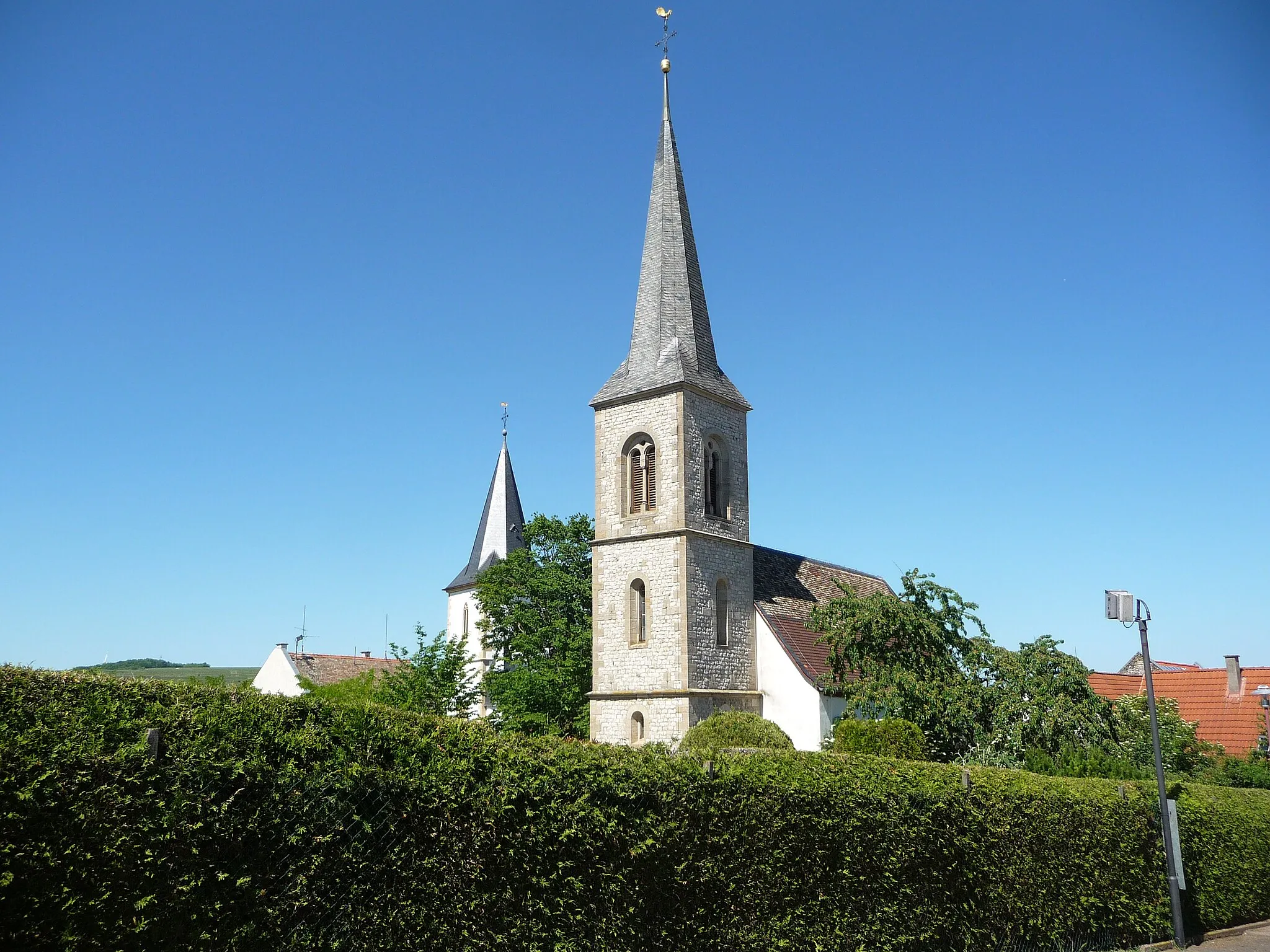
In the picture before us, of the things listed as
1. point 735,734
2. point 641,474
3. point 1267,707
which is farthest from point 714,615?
point 1267,707

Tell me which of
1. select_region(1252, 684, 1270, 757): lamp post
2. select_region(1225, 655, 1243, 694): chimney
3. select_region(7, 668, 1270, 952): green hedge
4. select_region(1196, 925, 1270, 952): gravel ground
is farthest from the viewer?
select_region(1225, 655, 1243, 694): chimney

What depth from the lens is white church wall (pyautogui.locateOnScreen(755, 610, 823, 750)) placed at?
2859 centimetres

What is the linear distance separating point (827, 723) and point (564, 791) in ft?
71.9

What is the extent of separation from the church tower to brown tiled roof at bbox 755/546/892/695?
56.8 feet

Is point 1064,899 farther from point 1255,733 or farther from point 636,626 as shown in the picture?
point 1255,733

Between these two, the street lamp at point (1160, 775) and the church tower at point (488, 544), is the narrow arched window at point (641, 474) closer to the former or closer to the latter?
the street lamp at point (1160, 775)

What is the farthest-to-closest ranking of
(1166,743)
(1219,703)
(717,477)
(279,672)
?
(279,672) < (1219,703) < (717,477) < (1166,743)

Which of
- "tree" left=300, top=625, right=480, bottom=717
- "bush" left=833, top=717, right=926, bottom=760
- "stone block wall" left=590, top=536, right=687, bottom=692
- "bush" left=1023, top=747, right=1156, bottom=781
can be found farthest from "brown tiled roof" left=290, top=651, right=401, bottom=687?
"bush" left=1023, top=747, right=1156, bottom=781

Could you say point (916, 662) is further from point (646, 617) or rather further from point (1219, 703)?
point (1219, 703)

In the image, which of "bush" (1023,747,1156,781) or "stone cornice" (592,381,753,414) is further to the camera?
"stone cornice" (592,381,753,414)

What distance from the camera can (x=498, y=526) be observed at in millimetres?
50812

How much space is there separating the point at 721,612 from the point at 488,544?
75.4ft

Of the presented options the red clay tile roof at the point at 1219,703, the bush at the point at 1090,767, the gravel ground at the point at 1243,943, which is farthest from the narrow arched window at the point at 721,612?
the gravel ground at the point at 1243,943

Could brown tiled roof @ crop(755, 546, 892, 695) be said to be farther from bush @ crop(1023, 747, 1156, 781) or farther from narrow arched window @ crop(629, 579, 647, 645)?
bush @ crop(1023, 747, 1156, 781)
